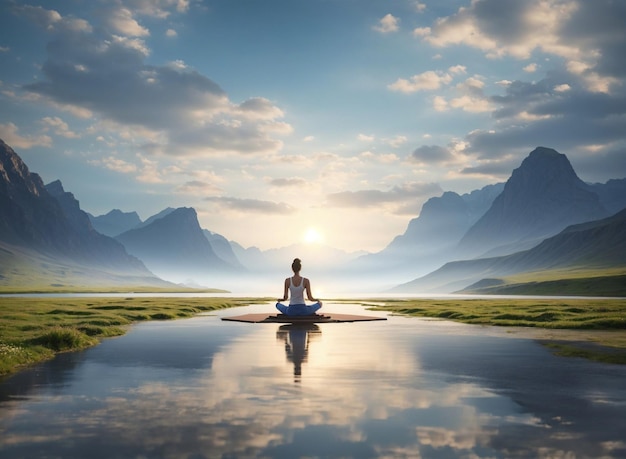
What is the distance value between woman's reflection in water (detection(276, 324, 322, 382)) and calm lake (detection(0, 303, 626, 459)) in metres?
0.22

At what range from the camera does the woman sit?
129ft

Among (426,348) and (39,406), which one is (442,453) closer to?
(39,406)

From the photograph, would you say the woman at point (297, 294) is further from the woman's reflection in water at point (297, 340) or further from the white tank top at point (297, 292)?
the woman's reflection in water at point (297, 340)

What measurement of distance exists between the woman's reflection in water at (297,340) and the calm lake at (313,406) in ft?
0.72

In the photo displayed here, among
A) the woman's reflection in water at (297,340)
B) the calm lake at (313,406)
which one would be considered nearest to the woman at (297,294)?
the woman's reflection in water at (297,340)

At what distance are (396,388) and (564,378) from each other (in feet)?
20.7

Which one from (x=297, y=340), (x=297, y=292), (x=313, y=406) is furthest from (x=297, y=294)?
(x=313, y=406)

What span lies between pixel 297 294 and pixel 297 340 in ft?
29.5

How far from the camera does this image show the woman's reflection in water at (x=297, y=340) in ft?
74.6

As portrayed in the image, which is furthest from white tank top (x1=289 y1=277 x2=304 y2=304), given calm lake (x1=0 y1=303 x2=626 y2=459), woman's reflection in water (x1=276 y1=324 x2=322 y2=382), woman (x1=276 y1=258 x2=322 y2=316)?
calm lake (x1=0 y1=303 x2=626 y2=459)

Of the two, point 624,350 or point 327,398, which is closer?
point 327,398

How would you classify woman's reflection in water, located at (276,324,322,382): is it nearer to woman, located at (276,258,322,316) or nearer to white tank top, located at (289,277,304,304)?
woman, located at (276,258,322,316)

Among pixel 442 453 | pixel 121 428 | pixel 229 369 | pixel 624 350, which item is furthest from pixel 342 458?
pixel 624 350

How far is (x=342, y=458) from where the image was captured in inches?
405
